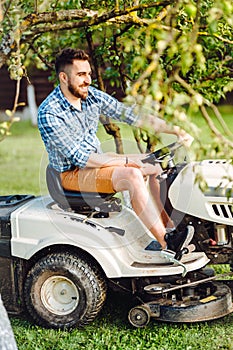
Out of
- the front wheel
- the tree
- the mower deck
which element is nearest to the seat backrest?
the front wheel

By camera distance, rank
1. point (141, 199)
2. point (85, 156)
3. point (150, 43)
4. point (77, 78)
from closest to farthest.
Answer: point (150, 43)
point (141, 199)
point (85, 156)
point (77, 78)

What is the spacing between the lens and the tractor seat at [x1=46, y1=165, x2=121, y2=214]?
4.48 metres

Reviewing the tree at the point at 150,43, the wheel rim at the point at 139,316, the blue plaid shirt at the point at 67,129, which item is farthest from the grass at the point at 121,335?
the tree at the point at 150,43

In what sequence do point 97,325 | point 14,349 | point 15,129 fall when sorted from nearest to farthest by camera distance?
point 14,349 < point 97,325 < point 15,129

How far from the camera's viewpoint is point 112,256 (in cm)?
436

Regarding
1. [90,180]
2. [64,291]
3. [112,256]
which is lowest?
[64,291]

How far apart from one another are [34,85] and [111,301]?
13.7 meters

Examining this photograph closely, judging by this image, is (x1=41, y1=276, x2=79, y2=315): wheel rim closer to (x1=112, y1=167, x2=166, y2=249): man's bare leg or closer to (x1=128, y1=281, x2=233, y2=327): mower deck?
(x1=128, y1=281, x2=233, y2=327): mower deck

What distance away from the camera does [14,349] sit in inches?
140

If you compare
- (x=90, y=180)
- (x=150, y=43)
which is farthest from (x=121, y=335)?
(x=150, y=43)

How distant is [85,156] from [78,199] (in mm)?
254

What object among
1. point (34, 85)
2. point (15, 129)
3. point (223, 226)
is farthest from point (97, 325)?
point (34, 85)

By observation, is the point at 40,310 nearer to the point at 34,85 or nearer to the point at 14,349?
the point at 14,349

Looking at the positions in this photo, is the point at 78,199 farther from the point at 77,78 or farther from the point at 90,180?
the point at 77,78
